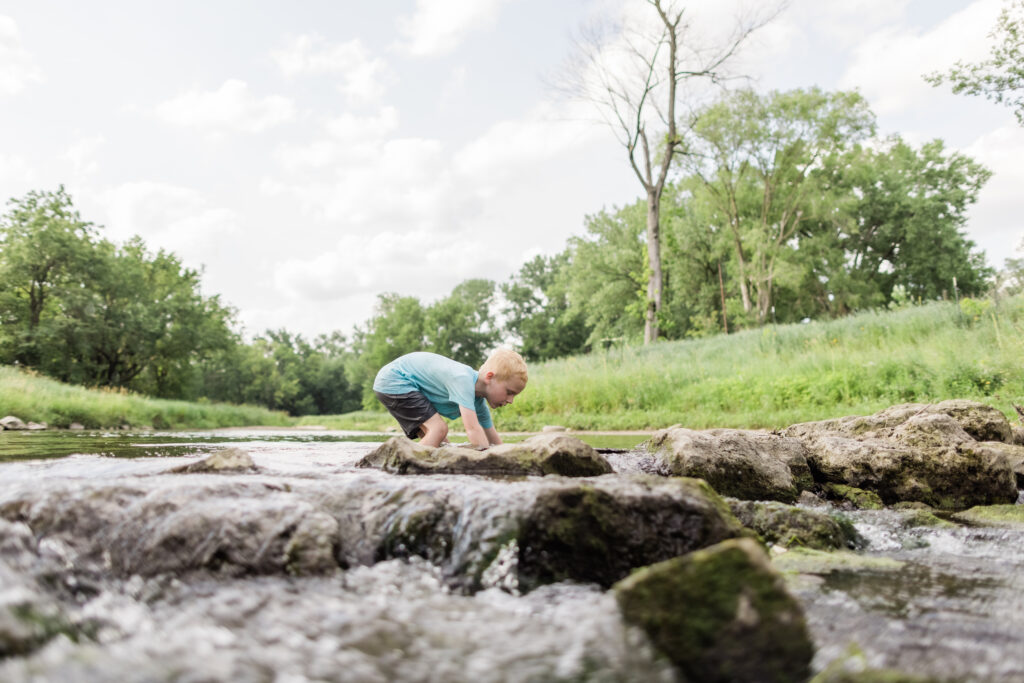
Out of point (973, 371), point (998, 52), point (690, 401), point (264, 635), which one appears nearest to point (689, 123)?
point (998, 52)

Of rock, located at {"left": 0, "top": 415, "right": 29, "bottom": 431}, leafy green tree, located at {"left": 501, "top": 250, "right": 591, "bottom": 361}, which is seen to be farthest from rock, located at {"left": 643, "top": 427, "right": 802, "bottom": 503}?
A: leafy green tree, located at {"left": 501, "top": 250, "right": 591, "bottom": 361}

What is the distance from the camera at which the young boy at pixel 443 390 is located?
511 centimetres

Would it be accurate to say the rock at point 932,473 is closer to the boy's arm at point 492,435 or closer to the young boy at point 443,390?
the young boy at point 443,390

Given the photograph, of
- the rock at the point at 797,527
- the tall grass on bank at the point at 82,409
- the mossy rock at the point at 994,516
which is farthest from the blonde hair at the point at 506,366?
the tall grass on bank at the point at 82,409

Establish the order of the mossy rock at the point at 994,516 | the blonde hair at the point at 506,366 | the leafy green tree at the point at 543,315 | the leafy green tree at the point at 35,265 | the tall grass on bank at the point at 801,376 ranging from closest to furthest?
the mossy rock at the point at 994,516
the blonde hair at the point at 506,366
the tall grass on bank at the point at 801,376
the leafy green tree at the point at 35,265
the leafy green tree at the point at 543,315

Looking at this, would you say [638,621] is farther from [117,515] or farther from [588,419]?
[588,419]

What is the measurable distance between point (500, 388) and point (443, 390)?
732mm

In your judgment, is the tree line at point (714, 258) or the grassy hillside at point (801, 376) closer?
the grassy hillside at point (801, 376)

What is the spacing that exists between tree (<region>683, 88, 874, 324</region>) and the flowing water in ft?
103

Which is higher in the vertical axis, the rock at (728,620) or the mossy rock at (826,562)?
the rock at (728,620)

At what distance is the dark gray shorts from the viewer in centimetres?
565

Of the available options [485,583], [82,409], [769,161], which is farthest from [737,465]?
[769,161]

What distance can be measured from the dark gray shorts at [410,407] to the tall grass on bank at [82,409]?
1185cm

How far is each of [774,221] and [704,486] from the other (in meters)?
37.6
